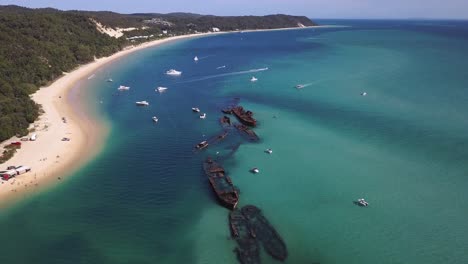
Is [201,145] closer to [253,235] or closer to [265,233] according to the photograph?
[265,233]

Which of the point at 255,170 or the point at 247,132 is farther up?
the point at 247,132

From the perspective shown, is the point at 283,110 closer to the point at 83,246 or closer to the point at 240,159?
the point at 240,159

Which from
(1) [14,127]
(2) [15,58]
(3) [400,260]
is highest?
(2) [15,58]

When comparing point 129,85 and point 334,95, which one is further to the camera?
point 129,85

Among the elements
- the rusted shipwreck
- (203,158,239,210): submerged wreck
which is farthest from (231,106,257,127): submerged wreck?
the rusted shipwreck

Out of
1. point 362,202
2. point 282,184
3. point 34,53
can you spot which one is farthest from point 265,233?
point 34,53

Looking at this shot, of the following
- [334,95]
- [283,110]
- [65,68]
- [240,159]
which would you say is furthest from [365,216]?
[65,68]
